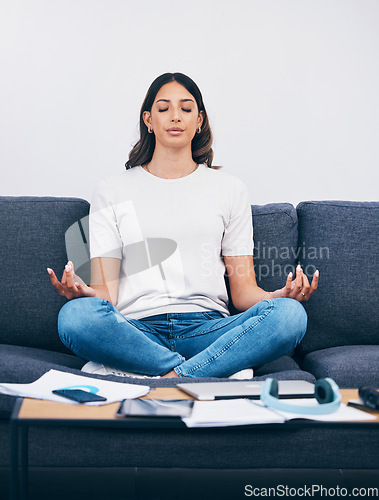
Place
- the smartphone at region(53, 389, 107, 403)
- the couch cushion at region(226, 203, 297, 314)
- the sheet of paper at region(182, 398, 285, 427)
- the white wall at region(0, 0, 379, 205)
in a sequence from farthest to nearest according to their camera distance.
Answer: the white wall at region(0, 0, 379, 205) < the couch cushion at region(226, 203, 297, 314) < the smartphone at region(53, 389, 107, 403) < the sheet of paper at region(182, 398, 285, 427)

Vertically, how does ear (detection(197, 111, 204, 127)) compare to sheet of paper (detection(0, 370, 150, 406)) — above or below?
above

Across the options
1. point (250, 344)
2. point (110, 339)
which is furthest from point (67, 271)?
point (250, 344)

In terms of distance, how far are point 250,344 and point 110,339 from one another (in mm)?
386

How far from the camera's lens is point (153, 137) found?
227cm

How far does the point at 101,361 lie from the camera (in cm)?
166

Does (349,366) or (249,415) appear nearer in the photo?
(249,415)

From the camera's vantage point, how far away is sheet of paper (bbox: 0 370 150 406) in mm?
1078

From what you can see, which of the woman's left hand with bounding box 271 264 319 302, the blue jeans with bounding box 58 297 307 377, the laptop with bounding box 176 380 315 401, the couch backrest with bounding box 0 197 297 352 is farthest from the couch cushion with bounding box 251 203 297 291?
the laptop with bounding box 176 380 315 401

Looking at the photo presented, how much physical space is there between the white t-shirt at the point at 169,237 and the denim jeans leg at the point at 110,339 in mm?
306

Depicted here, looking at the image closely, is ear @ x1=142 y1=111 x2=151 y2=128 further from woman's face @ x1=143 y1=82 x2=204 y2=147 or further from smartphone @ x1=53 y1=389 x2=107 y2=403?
smartphone @ x1=53 y1=389 x2=107 y2=403

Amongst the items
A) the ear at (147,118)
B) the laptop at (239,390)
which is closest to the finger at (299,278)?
the laptop at (239,390)

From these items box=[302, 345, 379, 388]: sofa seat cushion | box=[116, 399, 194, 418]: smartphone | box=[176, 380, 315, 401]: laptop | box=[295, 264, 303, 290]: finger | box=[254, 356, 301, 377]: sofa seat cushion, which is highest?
box=[295, 264, 303, 290]: finger

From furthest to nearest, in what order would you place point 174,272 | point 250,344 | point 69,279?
point 174,272 → point 69,279 → point 250,344

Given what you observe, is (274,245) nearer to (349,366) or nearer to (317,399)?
(349,366)
